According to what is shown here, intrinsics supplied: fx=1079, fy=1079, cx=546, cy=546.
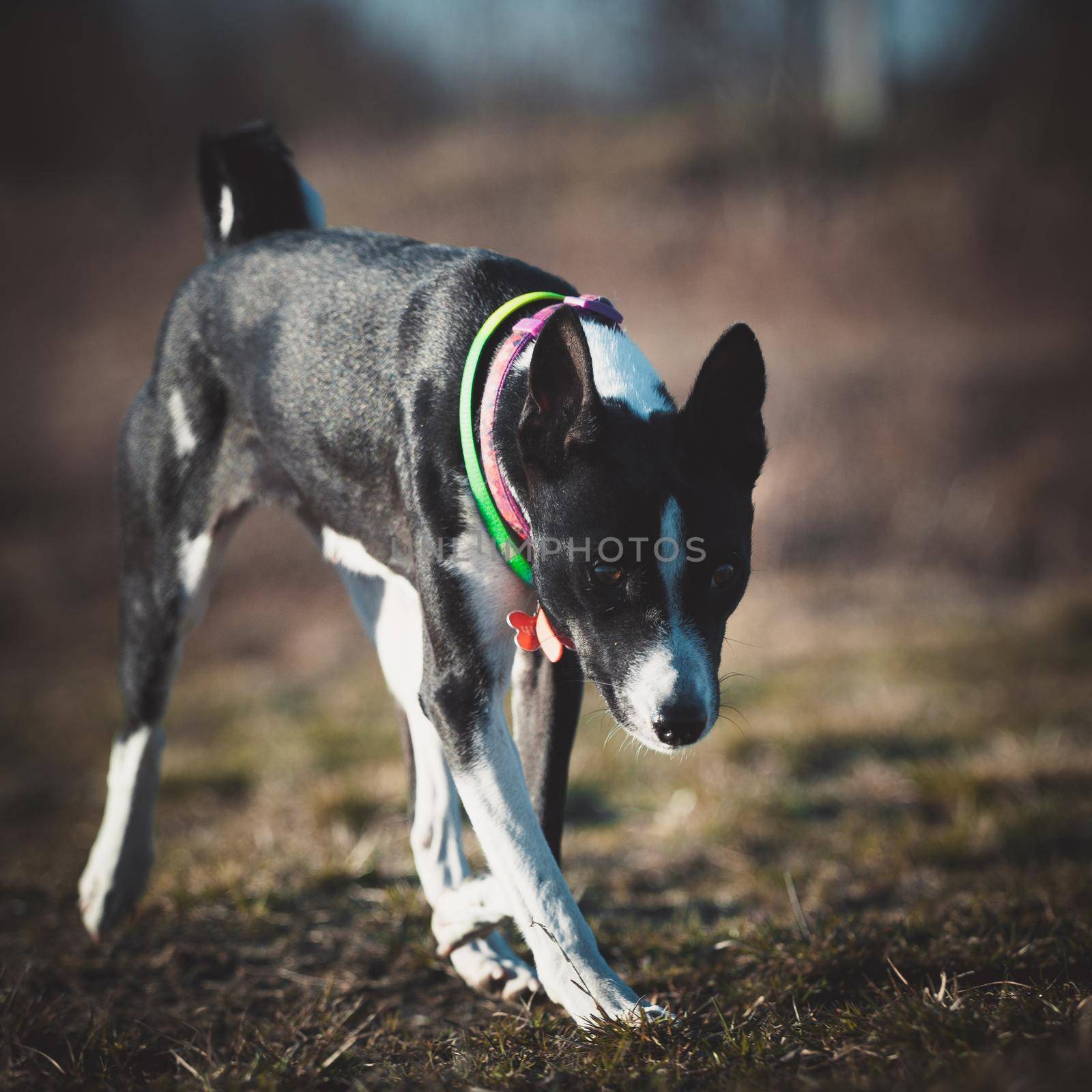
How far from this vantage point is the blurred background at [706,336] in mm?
4766

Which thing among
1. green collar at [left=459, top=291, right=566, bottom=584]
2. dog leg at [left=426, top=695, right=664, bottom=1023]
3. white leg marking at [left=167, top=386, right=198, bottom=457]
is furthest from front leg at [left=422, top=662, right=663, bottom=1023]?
white leg marking at [left=167, top=386, right=198, bottom=457]

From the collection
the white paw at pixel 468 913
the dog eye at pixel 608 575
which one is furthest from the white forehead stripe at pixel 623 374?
the white paw at pixel 468 913

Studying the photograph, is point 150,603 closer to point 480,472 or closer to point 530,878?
point 480,472

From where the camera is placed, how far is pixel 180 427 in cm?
297

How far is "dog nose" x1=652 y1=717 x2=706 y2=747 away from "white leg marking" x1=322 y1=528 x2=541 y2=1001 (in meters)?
0.63

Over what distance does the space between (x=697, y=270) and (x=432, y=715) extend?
9.01m

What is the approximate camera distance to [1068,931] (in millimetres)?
2441

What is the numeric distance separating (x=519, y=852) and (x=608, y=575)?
2.00 ft

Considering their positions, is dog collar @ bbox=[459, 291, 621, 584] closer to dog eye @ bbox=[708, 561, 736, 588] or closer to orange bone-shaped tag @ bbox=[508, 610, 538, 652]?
orange bone-shaped tag @ bbox=[508, 610, 538, 652]

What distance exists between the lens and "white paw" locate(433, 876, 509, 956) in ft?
7.52

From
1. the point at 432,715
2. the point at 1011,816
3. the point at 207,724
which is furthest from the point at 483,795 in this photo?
the point at 207,724

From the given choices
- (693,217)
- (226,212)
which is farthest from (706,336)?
(226,212)

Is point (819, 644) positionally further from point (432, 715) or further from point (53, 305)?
point (53, 305)

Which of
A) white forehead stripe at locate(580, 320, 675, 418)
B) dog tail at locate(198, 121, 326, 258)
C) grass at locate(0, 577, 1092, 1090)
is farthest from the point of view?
dog tail at locate(198, 121, 326, 258)
